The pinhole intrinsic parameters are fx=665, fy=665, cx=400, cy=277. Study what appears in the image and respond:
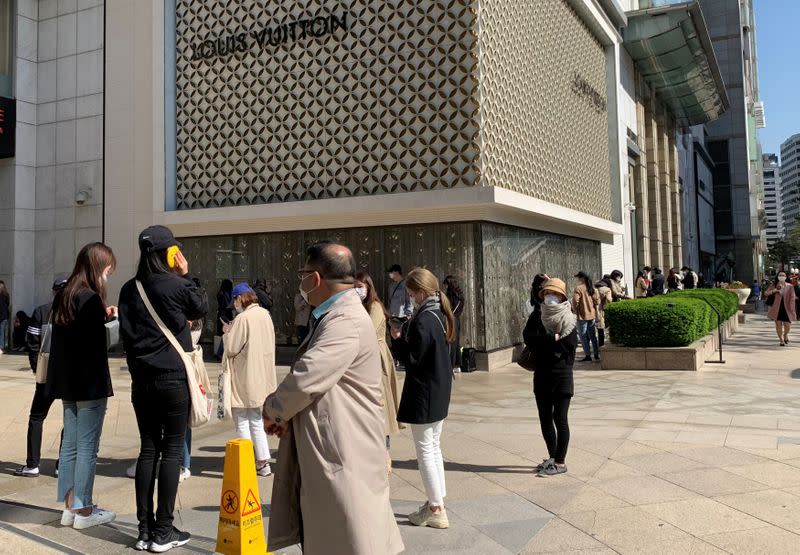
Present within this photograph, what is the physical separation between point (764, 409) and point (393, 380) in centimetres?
533

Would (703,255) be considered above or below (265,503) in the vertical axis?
above

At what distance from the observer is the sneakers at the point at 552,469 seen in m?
5.66

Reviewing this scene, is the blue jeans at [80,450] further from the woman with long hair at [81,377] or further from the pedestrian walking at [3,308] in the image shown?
the pedestrian walking at [3,308]

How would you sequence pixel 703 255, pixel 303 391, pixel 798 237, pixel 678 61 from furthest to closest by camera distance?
pixel 798 237
pixel 703 255
pixel 678 61
pixel 303 391

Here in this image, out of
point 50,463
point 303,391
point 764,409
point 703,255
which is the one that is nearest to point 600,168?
point 764,409

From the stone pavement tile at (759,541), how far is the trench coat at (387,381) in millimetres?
2308

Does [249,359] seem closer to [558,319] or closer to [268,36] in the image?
[558,319]

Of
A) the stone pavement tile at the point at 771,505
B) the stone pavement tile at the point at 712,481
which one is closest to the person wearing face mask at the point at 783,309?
the stone pavement tile at the point at 712,481

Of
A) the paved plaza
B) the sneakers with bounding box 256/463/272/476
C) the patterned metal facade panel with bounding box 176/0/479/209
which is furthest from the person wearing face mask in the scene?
the sneakers with bounding box 256/463/272/476

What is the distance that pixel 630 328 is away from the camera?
11.9 meters

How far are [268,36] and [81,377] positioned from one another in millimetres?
11245

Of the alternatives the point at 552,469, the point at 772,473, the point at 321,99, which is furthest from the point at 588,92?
the point at 552,469

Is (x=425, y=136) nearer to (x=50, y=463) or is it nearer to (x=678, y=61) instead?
(x=50, y=463)

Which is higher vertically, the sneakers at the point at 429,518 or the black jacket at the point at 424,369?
the black jacket at the point at 424,369
